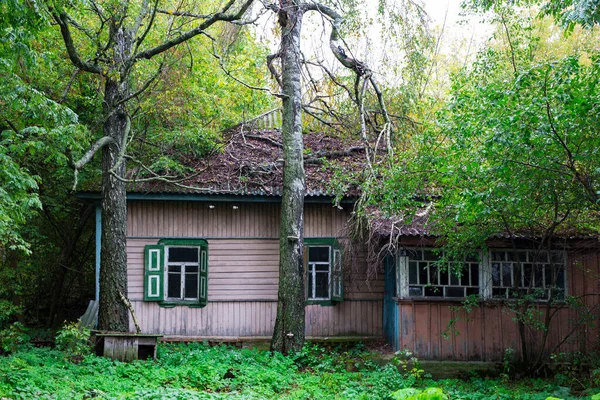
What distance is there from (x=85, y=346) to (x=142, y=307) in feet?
7.57

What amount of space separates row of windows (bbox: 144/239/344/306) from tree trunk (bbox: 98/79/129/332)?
43.1 inches

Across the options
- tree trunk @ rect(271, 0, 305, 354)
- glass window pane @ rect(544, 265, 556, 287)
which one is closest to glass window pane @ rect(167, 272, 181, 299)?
tree trunk @ rect(271, 0, 305, 354)

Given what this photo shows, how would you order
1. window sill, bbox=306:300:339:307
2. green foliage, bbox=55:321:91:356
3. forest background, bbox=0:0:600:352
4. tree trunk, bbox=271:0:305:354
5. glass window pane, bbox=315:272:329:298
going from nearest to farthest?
forest background, bbox=0:0:600:352, green foliage, bbox=55:321:91:356, tree trunk, bbox=271:0:305:354, window sill, bbox=306:300:339:307, glass window pane, bbox=315:272:329:298

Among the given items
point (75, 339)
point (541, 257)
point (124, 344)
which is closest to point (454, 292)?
point (541, 257)

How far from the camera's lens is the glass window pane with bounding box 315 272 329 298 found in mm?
14492

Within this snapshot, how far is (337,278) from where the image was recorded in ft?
47.0

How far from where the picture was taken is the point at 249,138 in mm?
17125

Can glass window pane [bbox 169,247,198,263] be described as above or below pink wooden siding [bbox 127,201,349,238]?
below

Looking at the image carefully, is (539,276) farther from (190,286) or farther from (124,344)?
(124,344)

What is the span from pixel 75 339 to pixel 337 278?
5.78 m

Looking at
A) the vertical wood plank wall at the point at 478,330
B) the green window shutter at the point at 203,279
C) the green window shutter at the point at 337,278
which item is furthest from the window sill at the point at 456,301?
the green window shutter at the point at 203,279

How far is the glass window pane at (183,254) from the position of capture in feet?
46.7

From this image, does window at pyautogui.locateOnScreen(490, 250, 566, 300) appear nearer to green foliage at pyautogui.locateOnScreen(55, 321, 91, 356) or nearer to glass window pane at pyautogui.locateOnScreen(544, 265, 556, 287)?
glass window pane at pyautogui.locateOnScreen(544, 265, 556, 287)

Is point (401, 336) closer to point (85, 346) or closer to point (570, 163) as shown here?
point (570, 163)
